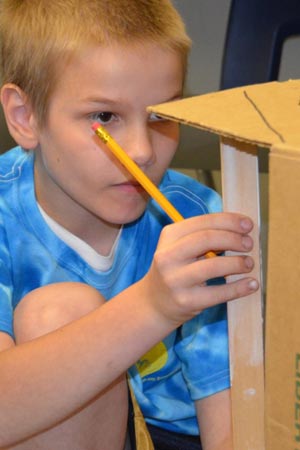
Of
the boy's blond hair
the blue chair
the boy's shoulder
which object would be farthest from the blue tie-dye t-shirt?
the blue chair

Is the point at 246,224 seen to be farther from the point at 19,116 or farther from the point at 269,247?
the point at 19,116

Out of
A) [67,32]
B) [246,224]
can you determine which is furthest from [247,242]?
[67,32]

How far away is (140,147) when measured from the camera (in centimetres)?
88

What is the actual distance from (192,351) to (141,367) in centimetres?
7

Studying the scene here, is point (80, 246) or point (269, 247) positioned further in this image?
point (80, 246)

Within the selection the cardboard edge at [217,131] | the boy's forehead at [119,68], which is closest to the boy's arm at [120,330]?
the cardboard edge at [217,131]

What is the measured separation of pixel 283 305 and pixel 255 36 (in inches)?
44.1

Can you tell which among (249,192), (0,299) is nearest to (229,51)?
(0,299)

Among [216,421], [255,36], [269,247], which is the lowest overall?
[216,421]

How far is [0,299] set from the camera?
957mm

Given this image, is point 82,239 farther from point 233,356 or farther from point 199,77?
point 199,77

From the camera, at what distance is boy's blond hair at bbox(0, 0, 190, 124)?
3.11ft

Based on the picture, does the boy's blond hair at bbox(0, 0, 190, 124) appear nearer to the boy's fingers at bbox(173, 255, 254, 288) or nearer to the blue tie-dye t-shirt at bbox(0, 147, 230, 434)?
the blue tie-dye t-shirt at bbox(0, 147, 230, 434)

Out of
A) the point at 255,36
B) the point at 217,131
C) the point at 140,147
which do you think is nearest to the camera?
the point at 217,131
